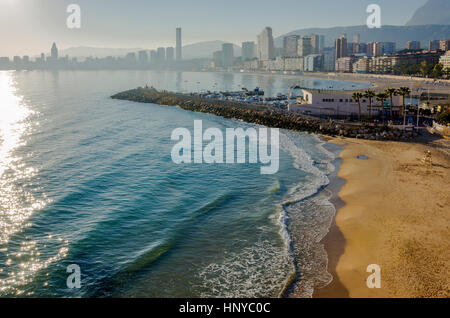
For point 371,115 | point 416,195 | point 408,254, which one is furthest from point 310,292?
point 371,115

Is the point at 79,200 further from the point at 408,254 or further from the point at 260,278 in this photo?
the point at 408,254

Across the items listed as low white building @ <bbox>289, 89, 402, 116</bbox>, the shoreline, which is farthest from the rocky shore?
the shoreline

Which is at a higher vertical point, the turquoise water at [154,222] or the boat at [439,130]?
the boat at [439,130]
